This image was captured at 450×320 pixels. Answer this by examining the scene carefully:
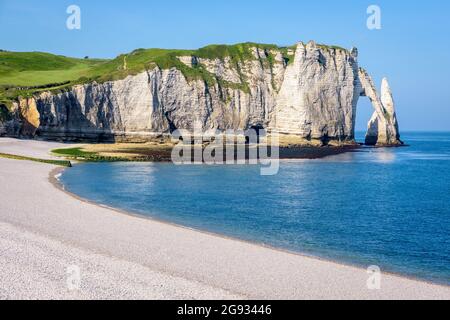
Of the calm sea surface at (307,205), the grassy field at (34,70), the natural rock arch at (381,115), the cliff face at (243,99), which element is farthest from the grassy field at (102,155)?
the natural rock arch at (381,115)

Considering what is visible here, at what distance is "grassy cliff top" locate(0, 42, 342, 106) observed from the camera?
93.4m

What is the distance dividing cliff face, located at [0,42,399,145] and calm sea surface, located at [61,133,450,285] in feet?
116

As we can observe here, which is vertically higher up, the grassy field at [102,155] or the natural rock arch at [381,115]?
the natural rock arch at [381,115]

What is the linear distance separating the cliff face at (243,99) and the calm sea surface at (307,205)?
116 ft

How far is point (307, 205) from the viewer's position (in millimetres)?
35562

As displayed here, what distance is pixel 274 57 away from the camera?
12081cm

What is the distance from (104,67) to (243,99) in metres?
36.1

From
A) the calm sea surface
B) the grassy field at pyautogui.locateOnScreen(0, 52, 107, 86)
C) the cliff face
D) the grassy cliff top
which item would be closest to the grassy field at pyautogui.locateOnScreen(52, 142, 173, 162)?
the calm sea surface

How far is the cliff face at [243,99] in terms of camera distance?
96125mm

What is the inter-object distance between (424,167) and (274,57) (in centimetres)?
5885

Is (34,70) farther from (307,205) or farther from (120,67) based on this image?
(307,205)

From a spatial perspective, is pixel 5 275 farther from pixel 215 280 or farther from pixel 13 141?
pixel 13 141

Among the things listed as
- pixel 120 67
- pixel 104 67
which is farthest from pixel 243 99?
pixel 104 67

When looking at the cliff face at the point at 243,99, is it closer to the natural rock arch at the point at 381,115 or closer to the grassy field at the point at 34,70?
the natural rock arch at the point at 381,115
